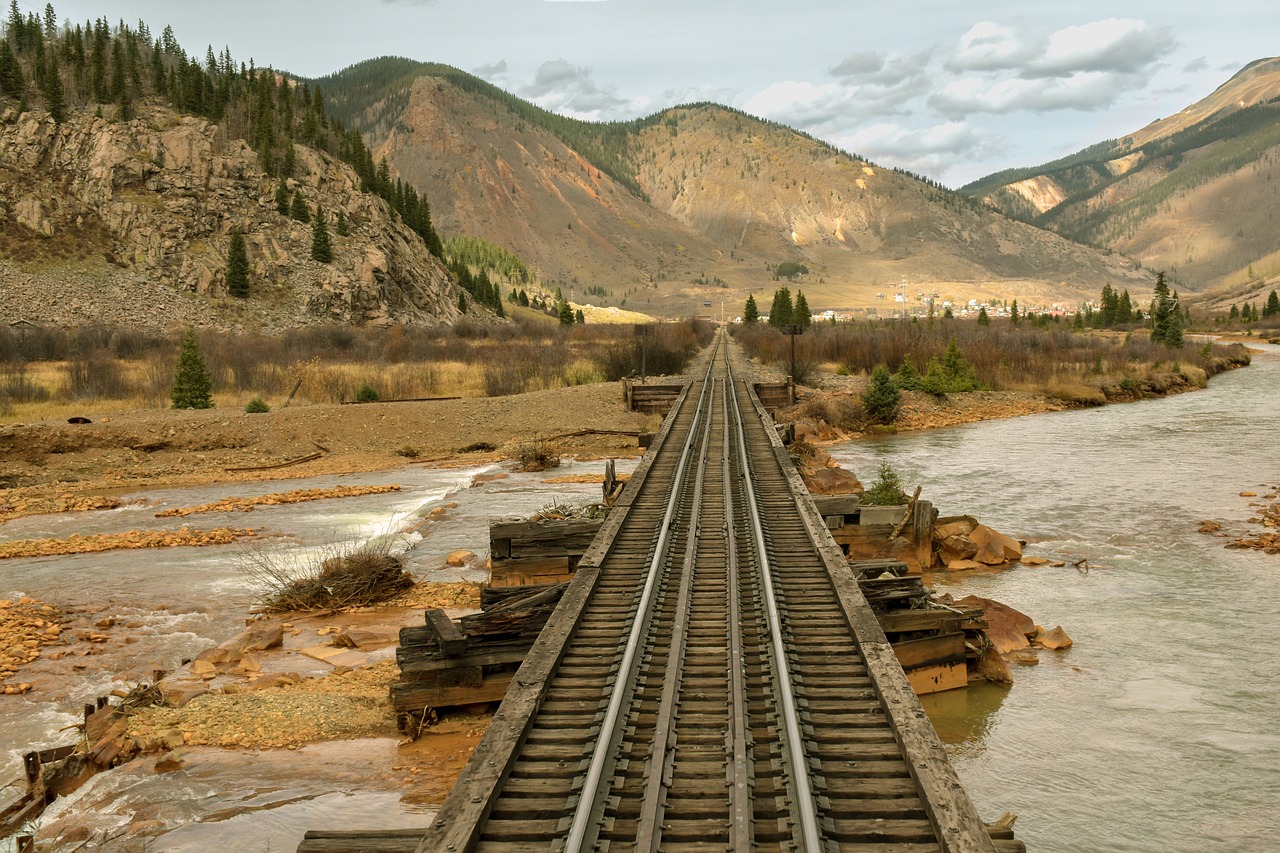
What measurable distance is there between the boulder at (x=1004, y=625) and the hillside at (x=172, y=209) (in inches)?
2384

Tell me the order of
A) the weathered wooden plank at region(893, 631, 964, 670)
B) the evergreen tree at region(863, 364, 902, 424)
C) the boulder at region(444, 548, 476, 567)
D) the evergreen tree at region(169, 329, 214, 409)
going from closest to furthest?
the weathered wooden plank at region(893, 631, 964, 670)
the boulder at region(444, 548, 476, 567)
the evergreen tree at region(169, 329, 214, 409)
the evergreen tree at region(863, 364, 902, 424)

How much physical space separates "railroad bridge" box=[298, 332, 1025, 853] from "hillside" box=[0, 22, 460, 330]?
60.3m

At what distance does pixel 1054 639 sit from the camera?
39.0ft

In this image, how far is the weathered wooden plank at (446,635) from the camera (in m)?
9.10

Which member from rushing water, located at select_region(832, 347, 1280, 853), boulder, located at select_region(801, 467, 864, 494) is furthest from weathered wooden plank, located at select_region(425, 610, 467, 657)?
boulder, located at select_region(801, 467, 864, 494)

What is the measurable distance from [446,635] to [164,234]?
235 feet

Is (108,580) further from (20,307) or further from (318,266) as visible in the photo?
(318,266)

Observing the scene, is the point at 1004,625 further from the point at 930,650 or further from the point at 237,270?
the point at 237,270

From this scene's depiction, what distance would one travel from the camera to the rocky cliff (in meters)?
63.6

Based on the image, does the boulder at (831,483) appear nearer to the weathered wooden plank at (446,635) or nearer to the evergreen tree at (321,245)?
the weathered wooden plank at (446,635)

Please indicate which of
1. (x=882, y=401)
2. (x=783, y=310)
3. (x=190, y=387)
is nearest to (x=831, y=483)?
(x=882, y=401)

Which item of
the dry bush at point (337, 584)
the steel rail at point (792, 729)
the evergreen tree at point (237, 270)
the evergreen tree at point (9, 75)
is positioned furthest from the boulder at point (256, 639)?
the evergreen tree at point (9, 75)

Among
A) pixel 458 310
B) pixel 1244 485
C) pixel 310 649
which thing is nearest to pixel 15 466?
pixel 310 649

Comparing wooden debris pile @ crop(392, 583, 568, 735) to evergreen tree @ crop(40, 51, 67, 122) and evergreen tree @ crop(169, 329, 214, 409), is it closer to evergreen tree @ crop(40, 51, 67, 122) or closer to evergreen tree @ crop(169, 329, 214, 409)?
evergreen tree @ crop(169, 329, 214, 409)
